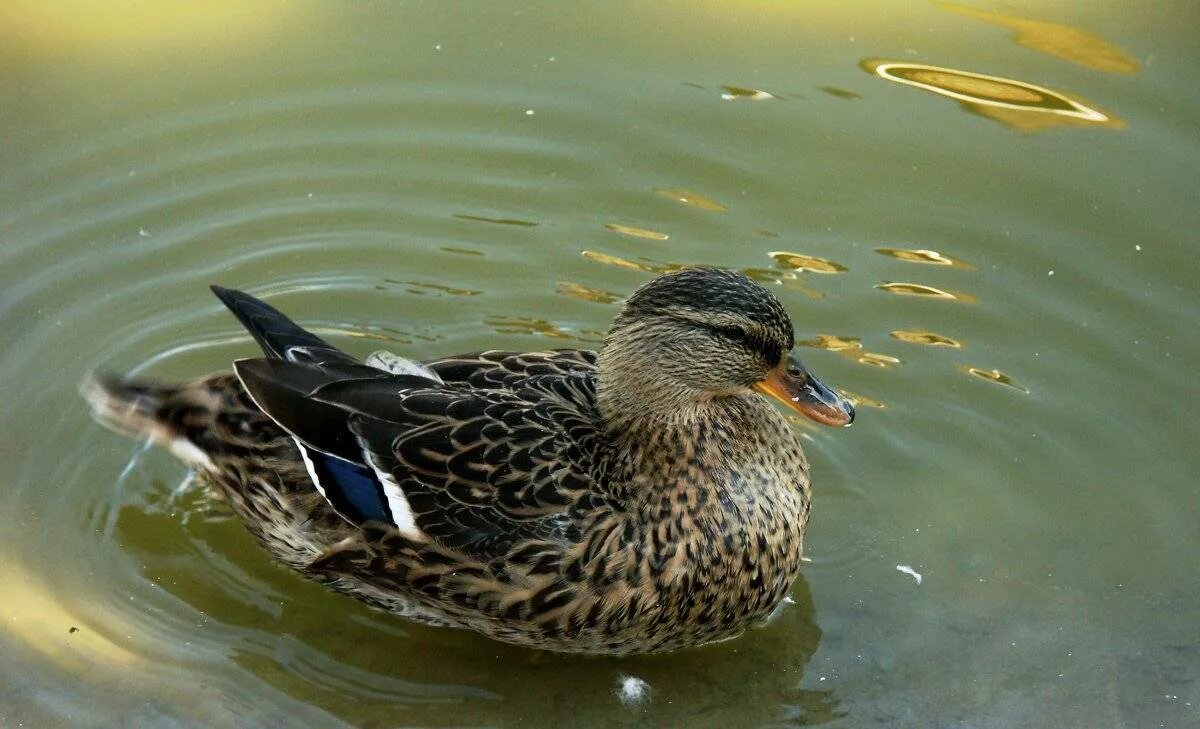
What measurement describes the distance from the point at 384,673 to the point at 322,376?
1158 millimetres

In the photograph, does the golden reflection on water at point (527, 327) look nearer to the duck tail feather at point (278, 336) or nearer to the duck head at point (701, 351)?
the duck tail feather at point (278, 336)

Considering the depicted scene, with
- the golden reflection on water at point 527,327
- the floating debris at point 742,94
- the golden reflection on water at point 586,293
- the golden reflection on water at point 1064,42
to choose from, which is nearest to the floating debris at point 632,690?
the golden reflection on water at point 527,327

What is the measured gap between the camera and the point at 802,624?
20.4 ft

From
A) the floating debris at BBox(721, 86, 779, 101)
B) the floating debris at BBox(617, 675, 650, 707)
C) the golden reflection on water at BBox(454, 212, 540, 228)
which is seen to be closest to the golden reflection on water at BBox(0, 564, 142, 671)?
the floating debris at BBox(617, 675, 650, 707)

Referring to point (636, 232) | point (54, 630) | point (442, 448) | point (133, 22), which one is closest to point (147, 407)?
point (54, 630)

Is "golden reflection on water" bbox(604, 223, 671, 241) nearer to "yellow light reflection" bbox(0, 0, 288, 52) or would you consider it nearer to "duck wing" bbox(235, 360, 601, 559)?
"duck wing" bbox(235, 360, 601, 559)

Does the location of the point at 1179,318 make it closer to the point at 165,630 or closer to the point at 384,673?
the point at 384,673

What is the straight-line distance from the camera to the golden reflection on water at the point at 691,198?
8.00 m

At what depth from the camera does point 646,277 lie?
754cm

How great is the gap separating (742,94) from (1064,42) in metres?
1.90

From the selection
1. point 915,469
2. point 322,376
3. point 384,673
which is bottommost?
point 384,673

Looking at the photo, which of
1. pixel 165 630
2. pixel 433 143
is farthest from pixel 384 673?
pixel 433 143

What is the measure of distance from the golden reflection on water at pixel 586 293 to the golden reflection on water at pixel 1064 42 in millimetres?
3095

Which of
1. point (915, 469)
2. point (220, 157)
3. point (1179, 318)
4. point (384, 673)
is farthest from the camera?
point (220, 157)
